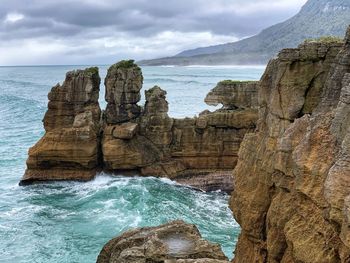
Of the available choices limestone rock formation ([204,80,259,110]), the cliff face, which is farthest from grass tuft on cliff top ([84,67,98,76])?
the cliff face

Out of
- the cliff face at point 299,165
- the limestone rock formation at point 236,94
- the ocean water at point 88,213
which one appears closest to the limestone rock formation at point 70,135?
the ocean water at point 88,213

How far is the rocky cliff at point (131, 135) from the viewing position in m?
42.1

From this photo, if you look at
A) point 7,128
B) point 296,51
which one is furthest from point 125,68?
point 7,128

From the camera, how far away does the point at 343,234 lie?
8.88 metres

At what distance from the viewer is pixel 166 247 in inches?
535

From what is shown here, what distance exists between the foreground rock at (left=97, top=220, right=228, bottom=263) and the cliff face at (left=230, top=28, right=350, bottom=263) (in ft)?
6.01

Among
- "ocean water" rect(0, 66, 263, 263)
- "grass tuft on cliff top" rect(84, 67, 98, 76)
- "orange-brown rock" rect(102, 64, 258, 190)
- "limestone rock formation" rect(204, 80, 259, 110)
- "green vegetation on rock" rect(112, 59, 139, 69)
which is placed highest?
"green vegetation on rock" rect(112, 59, 139, 69)

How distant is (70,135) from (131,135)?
5.35m

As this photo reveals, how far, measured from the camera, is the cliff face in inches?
391

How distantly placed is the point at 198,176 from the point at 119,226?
470 inches

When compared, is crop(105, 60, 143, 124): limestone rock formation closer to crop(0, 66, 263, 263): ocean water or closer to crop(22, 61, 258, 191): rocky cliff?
crop(22, 61, 258, 191): rocky cliff

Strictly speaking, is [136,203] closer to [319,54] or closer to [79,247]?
[79,247]

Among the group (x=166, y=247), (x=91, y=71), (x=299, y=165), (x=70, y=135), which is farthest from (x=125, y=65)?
(x=299, y=165)

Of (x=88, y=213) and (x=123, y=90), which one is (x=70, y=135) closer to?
(x=123, y=90)
